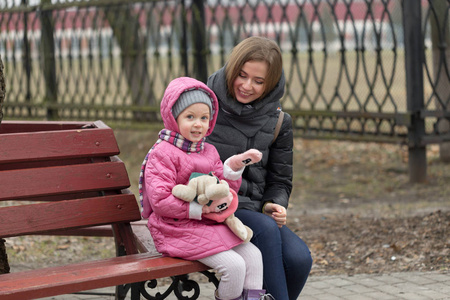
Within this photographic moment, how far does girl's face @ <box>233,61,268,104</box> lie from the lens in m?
3.60

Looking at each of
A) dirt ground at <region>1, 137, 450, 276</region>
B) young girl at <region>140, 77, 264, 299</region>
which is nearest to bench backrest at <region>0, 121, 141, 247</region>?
young girl at <region>140, 77, 264, 299</region>

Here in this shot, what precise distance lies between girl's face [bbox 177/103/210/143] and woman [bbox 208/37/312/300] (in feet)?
0.99

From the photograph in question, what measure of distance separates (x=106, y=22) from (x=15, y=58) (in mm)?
1992

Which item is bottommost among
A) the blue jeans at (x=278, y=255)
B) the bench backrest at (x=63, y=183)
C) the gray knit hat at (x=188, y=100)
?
the blue jeans at (x=278, y=255)

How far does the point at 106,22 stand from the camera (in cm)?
1038

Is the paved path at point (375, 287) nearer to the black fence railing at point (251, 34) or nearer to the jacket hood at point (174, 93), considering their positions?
the jacket hood at point (174, 93)

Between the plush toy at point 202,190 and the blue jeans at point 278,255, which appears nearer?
the plush toy at point 202,190

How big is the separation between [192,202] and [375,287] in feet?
5.88

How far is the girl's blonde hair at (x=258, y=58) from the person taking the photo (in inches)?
→ 141

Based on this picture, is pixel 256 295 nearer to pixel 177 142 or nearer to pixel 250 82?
pixel 177 142

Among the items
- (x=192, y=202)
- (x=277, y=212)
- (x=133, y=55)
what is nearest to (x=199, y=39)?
(x=133, y=55)

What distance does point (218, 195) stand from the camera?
321 centimetres

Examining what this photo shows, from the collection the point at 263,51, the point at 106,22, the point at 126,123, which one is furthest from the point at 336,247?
the point at 106,22

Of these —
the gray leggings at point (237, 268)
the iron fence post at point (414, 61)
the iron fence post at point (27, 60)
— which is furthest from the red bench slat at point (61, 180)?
the iron fence post at point (27, 60)
